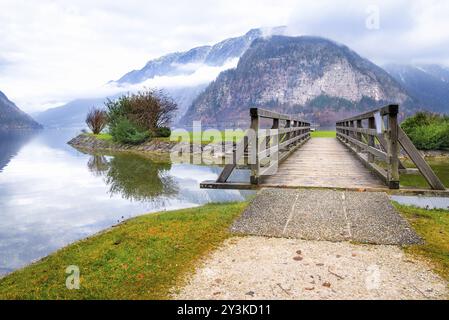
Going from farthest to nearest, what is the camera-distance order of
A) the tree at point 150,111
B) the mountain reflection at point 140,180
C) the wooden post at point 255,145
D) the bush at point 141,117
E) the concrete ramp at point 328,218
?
1. the tree at point 150,111
2. the bush at point 141,117
3. the mountain reflection at point 140,180
4. the wooden post at point 255,145
5. the concrete ramp at point 328,218

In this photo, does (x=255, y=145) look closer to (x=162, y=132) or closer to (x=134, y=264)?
(x=134, y=264)

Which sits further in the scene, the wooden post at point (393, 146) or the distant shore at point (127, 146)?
the distant shore at point (127, 146)

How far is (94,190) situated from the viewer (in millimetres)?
18328

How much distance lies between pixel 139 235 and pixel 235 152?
8.29 feet

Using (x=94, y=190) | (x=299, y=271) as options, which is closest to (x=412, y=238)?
(x=299, y=271)

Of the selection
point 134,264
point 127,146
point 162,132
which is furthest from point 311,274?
point 127,146

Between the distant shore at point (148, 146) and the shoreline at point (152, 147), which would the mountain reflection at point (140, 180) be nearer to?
the shoreline at point (152, 147)

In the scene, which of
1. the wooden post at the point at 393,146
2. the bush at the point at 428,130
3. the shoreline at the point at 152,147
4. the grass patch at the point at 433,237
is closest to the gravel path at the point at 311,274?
the grass patch at the point at 433,237

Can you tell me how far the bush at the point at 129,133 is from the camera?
42.5 m

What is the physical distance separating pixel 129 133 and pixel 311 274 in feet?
133

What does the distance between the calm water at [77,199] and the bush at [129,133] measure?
51.7ft

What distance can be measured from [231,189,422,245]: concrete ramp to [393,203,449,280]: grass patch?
22 centimetres
